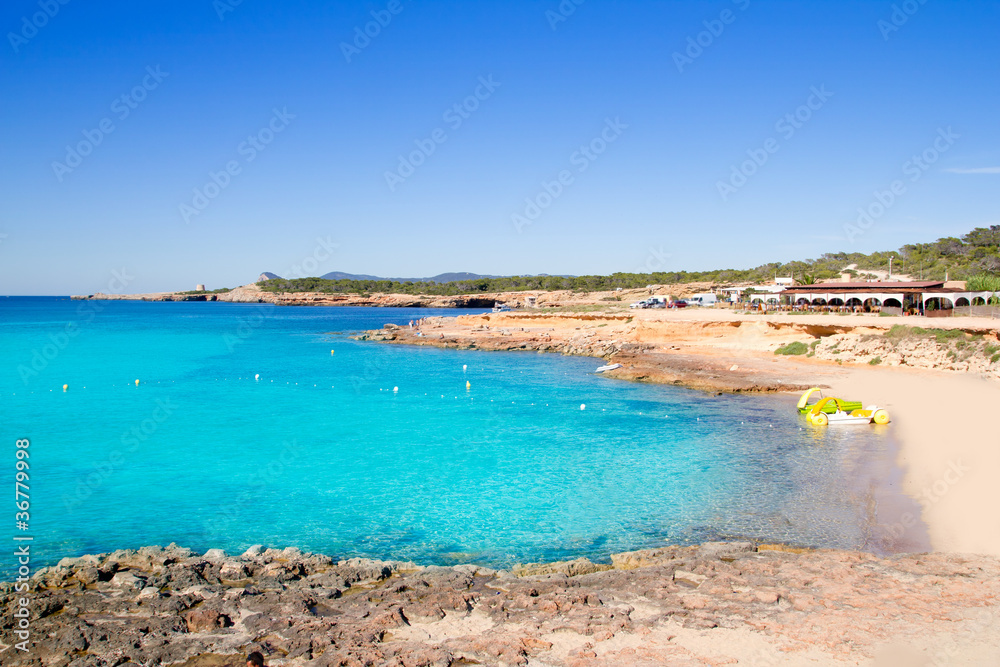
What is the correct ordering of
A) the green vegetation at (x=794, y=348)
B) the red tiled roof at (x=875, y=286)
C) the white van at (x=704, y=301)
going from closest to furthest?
1. the green vegetation at (x=794, y=348)
2. the red tiled roof at (x=875, y=286)
3. the white van at (x=704, y=301)

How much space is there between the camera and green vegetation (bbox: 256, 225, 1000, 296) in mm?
58219

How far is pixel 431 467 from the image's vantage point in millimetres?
16719

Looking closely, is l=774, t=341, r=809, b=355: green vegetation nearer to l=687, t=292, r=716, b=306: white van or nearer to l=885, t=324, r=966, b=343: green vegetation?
l=885, t=324, r=966, b=343: green vegetation

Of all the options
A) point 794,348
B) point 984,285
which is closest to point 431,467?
point 794,348

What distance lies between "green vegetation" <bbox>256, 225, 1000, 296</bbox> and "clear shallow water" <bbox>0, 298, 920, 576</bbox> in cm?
3389

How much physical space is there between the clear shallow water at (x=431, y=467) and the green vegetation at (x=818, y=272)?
1334 inches

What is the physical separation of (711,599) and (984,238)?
7540 centimetres

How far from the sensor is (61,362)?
131ft

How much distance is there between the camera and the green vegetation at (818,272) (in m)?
58.2

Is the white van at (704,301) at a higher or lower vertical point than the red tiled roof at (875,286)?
lower

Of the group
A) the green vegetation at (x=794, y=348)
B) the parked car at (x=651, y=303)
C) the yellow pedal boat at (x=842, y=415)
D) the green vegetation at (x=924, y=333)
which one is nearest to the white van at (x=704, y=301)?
the parked car at (x=651, y=303)

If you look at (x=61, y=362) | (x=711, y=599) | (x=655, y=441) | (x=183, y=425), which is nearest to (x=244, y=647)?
(x=711, y=599)

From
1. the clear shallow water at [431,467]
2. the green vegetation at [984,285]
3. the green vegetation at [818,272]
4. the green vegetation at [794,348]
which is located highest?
the green vegetation at [818,272]

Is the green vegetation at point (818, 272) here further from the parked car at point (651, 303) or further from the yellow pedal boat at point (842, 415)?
the yellow pedal boat at point (842, 415)
